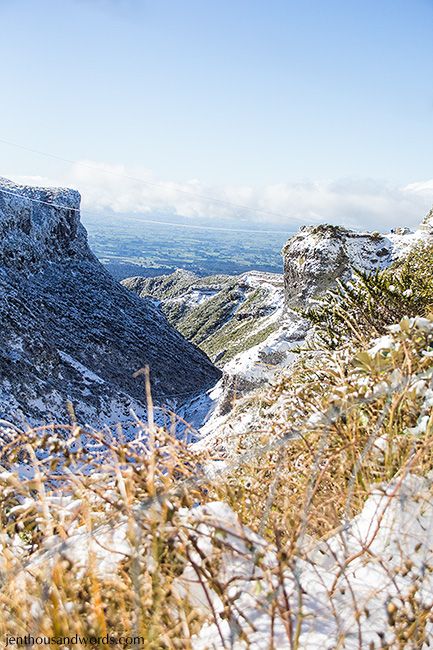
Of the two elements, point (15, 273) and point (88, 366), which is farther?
point (15, 273)

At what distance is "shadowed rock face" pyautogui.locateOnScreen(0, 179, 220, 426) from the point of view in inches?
984

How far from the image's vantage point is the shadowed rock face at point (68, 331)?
984 inches

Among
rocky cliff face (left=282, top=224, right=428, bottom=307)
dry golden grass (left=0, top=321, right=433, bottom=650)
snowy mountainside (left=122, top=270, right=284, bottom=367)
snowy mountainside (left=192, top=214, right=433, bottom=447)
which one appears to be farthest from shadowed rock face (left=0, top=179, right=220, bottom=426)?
dry golden grass (left=0, top=321, right=433, bottom=650)

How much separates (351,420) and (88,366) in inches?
1165

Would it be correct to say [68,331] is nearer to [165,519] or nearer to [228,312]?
[165,519]

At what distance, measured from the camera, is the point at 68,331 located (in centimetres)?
3275

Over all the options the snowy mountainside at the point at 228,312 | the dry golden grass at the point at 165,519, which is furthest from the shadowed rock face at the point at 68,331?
the dry golden grass at the point at 165,519

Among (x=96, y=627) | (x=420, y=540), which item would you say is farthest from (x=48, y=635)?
(x=420, y=540)

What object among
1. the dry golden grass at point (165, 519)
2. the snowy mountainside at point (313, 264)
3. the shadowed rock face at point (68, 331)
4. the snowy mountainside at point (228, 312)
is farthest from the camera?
the snowy mountainside at point (228, 312)

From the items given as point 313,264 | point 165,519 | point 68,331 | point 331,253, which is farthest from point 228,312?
point 165,519

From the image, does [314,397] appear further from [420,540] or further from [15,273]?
[15,273]

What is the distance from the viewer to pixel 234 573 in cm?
174

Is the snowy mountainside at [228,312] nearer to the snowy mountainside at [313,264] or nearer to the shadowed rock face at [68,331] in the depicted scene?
the shadowed rock face at [68,331]

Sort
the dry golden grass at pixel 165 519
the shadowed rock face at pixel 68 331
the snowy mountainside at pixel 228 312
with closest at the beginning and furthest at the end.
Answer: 1. the dry golden grass at pixel 165 519
2. the shadowed rock face at pixel 68 331
3. the snowy mountainside at pixel 228 312
